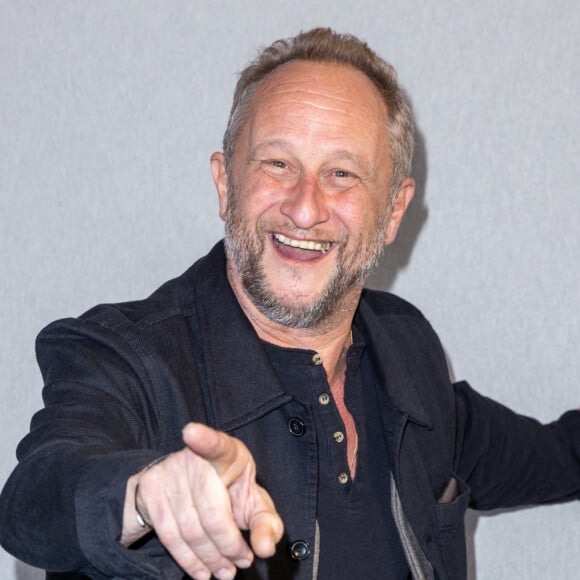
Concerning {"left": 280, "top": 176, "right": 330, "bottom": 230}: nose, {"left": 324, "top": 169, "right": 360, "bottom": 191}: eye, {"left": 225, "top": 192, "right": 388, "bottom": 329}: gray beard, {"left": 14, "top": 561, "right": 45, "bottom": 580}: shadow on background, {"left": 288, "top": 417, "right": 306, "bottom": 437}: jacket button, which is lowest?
{"left": 14, "top": 561, "right": 45, "bottom": 580}: shadow on background

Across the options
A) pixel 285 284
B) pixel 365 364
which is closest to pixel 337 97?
pixel 285 284

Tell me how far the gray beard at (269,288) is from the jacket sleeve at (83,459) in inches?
9.3

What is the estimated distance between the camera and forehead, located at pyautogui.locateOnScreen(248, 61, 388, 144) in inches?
62.4

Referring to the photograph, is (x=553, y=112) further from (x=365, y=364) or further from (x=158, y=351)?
(x=158, y=351)

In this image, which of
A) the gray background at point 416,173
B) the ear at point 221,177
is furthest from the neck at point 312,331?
the gray background at point 416,173

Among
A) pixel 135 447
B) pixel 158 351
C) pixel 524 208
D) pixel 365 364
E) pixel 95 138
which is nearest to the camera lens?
pixel 135 447

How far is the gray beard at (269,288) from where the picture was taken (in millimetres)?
1562

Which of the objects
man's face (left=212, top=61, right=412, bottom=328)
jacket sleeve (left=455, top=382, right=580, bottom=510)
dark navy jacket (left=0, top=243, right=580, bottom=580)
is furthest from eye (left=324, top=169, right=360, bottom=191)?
jacket sleeve (left=455, top=382, right=580, bottom=510)

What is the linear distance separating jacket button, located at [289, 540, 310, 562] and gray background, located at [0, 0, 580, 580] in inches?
25.6

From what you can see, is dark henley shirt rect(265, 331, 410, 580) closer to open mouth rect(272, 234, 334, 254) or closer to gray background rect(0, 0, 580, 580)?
open mouth rect(272, 234, 334, 254)

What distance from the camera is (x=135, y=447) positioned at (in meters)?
1.30

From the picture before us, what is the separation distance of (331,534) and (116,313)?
1.43ft

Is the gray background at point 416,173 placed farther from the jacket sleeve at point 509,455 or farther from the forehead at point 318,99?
the forehead at point 318,99

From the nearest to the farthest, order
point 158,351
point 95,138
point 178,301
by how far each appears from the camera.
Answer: point 158,351 → point 178,301 → point 95,138
